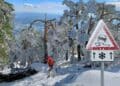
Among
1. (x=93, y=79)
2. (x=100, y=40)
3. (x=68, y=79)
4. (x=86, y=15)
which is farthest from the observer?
(x=86, y=15)

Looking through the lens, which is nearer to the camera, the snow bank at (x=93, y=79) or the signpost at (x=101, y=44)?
the signpost at (x=101, y=44)

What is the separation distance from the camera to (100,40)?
32.6ft

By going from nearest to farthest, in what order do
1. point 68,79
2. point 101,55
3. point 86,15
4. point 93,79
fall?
1. point 101,55
2. point 93,79
3. point 68,79
4. point 86,15

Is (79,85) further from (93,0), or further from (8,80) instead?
(93,0)

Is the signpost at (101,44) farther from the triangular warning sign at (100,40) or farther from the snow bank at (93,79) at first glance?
the snow bank at (93,79)

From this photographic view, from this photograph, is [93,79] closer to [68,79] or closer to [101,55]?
[68,79]

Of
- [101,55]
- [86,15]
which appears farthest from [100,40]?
[86,15]

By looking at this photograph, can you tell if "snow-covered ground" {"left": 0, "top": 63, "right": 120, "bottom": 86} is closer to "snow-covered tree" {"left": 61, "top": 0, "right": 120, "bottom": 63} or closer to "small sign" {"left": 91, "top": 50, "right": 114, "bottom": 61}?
"small sign" {"left": 91, "top": 50, "right": 114, "bottom": 61}

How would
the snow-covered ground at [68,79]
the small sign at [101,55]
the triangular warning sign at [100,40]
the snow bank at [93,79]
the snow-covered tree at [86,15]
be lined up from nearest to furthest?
the small sign at [101,55]
the triangular warning sign at [100,40]
the snow bank at [93,79]
the snow-covered ground at [68,79]
the snow-covered tree at [86,15]

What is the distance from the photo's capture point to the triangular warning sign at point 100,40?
9.88 m

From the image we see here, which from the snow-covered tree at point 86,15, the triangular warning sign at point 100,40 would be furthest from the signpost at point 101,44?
the snow-covered tree at point 86,15

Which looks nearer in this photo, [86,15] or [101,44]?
[101,44]

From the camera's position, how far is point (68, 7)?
200ft

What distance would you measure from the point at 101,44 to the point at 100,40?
10 cm
